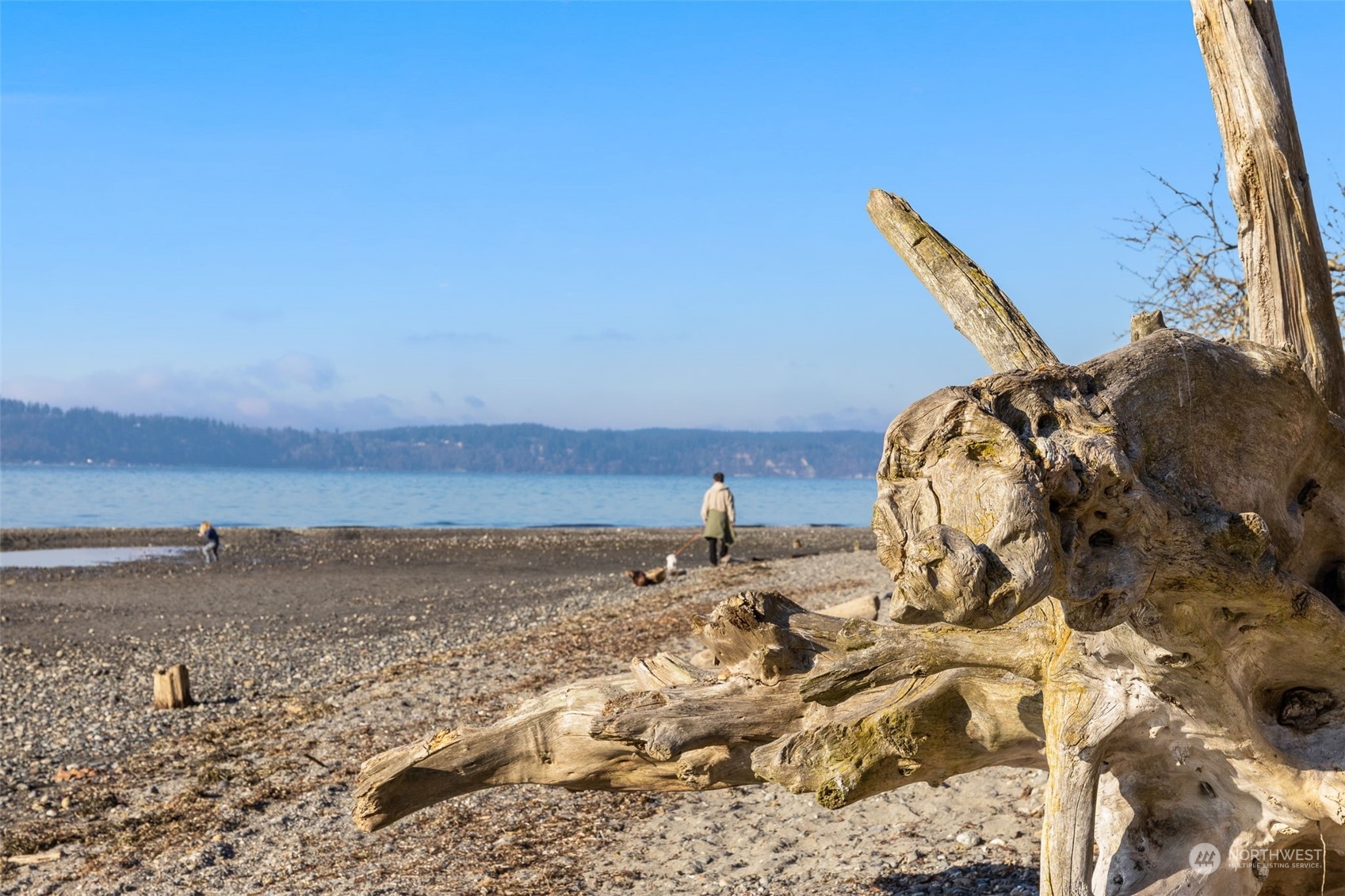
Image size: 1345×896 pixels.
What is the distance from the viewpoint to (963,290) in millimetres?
5254

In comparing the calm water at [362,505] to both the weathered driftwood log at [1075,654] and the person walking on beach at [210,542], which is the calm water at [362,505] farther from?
the weathered driftwood log at [1075,654]

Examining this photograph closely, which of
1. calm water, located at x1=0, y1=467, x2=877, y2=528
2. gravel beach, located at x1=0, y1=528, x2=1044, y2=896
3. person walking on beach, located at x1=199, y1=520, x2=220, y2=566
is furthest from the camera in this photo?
calm water, located at x1=0, y1=467, x2=877, y2=528

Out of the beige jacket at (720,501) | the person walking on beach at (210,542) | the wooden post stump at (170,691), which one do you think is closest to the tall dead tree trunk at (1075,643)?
the wooden post stump at (170,691)

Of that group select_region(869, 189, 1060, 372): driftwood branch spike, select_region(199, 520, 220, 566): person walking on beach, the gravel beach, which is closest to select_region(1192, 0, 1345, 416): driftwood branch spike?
select_region(869, 189, 1060, 372): driftwood branch spike

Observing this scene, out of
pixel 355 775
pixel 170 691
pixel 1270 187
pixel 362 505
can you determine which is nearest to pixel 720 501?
pixel 170 691

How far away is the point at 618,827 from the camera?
8070 millimetres

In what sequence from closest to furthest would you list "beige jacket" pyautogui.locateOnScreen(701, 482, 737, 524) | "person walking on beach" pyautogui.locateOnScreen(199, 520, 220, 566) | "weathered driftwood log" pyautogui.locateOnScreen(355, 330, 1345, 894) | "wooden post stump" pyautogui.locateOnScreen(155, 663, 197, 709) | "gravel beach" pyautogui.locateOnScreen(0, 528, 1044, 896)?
"weathered driftwood log" pyautogui.locateOnScreen(355, 330, 1345, 894) < "gravel beach" pyautogui.locateOnScreen(0, 528, 1044, 896) < "wooden post stump" pyautogui.locateOnScreen(155, 663, 197, 709) < "beige jacket" pyautogui.locateOnScreen(701, 482, 737, 524) < "person walking on beach" pyautogui.locateOnScreen(199, 520, 220, 566)

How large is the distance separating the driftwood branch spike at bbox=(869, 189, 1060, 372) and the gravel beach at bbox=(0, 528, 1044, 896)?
3178 millimetres

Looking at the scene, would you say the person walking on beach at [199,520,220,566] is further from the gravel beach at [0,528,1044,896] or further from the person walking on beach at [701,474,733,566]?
the person walking on beach at [701,474,733,566]

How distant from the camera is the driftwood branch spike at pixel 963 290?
5023mm

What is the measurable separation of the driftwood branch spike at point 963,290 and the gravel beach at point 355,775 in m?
3.18

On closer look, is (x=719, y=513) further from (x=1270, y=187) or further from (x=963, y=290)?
(x=1270, y=187)

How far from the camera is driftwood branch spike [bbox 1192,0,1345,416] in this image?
519 cm

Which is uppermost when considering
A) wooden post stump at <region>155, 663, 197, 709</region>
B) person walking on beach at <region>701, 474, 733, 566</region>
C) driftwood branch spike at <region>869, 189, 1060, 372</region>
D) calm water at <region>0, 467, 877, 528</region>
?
driftwood branch spike at <region>869, 189, 1060, 372</region>
